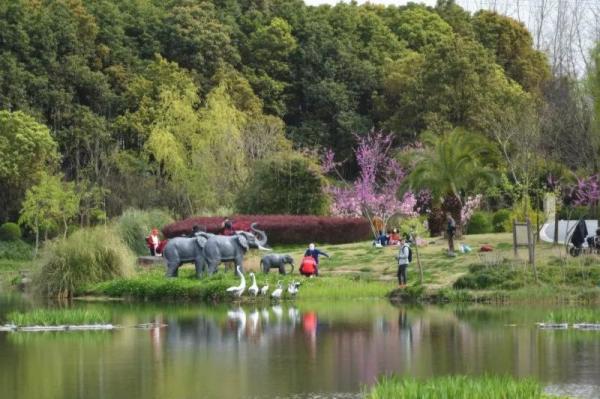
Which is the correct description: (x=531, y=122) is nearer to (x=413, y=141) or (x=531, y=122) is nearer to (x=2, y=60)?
(x=413, y=141)

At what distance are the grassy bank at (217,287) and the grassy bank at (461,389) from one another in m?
20.7

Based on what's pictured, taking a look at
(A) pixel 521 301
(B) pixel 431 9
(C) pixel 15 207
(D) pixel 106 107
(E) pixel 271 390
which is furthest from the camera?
(B) pixel 431 9

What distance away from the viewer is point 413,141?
6831cm

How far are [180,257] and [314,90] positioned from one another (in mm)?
35756

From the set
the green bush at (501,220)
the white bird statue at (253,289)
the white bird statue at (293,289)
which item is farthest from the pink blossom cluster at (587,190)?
the white bird statue at (253,289)

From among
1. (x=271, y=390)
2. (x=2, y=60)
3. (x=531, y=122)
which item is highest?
(x=2, y=60)

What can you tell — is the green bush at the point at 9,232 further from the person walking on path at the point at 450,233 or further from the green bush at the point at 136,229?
the person walking on path at the point at 450,233

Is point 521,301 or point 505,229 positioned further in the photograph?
point 505,229

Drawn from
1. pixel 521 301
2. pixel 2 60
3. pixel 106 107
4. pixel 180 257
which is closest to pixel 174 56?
pixel 106 107

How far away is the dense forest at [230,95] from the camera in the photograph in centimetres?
6278

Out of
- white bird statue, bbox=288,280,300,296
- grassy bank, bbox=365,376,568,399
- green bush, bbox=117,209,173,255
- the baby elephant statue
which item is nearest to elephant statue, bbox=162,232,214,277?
the baby elephant statue

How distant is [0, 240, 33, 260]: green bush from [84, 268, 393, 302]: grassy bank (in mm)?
20025

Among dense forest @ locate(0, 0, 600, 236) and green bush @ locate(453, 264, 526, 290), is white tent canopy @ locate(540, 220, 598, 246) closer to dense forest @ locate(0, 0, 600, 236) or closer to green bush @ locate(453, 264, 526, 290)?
dense forest @ locate(0, 0, 600, 236)

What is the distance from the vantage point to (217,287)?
38.5 metres
